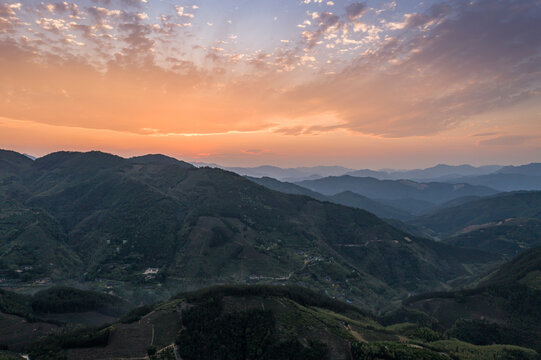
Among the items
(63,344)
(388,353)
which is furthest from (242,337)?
(63,344)

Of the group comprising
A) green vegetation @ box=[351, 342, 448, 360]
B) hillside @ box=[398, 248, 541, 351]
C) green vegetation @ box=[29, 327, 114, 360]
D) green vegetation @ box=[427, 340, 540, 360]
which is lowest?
hillside @ box=[398, 248, 541, 351]

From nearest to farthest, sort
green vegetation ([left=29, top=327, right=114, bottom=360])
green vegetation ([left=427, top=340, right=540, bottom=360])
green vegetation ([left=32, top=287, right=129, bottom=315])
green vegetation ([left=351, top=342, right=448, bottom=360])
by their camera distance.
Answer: green vegetation ([left=29, top=327, right=114, bottom=360]), green vegetation ([left=351, top=342, right=448, bottom=360]), green vegetation ([left=427, top=340, right=540, bottom=360]), green vegetation ([left=32, top=287, right=129, bottom=315])

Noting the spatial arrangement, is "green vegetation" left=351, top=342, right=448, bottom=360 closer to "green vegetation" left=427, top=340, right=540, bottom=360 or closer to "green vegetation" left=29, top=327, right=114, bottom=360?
"green vegetation" left=427, top=340, right=540, bottom=360

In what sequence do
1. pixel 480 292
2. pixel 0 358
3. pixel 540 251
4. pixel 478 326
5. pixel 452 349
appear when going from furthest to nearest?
pixel 540 251
pixel 480 292
pixel 478 326
pixel 452 349
pixel 0 358

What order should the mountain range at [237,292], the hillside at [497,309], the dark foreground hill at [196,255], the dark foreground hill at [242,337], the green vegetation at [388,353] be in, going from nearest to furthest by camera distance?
the green vegetation at [388,353] < the dark foreground hill at [242,337] < the mountain range at [237,292] < the hillside at [497,309] < the dark foreground hill at [196,255]

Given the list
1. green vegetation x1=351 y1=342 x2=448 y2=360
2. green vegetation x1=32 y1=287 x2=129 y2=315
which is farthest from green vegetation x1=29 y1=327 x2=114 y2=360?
green vegetation x1=351 y1=342 x2=448 y2=360

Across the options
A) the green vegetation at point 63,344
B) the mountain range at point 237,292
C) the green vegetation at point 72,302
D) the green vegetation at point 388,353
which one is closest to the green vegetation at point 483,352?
the mountain range at point 237,292

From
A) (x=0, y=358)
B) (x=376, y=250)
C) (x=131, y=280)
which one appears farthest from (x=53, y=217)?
(x=376, y=250)

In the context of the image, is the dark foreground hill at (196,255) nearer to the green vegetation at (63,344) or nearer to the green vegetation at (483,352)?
the green vegetation at (483,352)

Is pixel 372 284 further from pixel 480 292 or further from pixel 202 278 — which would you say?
pixel 202 278
